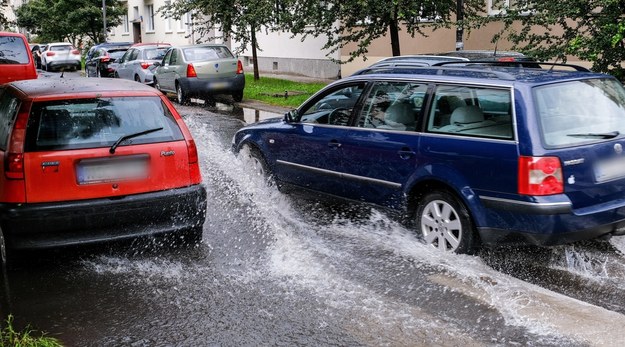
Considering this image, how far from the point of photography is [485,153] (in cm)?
569

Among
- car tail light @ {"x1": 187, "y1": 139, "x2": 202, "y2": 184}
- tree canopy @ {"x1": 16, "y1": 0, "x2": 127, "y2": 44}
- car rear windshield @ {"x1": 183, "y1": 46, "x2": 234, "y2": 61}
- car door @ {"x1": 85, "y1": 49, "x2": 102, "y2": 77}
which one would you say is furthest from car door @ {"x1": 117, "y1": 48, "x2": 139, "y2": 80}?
tree canopy @ {"x1": 16, "y1": 0, "x2": 127, "y2": 44}

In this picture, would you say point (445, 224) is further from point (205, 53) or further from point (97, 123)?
point (205, 53)

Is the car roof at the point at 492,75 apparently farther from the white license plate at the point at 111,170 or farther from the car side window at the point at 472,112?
the white license plate at the point at 111,170

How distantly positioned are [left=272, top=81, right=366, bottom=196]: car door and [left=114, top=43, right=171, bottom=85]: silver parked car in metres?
16.5

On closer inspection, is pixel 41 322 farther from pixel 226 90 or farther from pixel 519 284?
pixel 226 90

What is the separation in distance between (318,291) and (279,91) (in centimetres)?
1703

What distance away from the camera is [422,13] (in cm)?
1791

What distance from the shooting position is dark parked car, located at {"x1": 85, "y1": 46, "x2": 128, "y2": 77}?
2644 centimetres

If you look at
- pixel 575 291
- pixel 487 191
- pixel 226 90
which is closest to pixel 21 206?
pixel 487 191

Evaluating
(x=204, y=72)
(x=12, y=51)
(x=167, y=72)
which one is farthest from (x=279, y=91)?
(x=12, y=51)

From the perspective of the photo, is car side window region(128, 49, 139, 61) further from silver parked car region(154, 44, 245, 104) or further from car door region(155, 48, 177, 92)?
silver parked car region(154, 44, 245, 104)

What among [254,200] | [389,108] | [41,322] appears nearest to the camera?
[41,322]

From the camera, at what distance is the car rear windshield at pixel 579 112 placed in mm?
5574

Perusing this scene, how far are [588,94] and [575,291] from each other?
167cm
